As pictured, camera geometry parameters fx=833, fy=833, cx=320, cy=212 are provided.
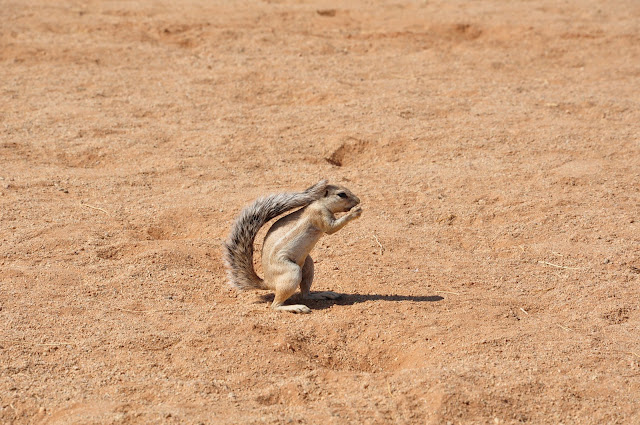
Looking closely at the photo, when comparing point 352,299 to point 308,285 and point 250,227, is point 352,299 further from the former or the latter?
point 250,227

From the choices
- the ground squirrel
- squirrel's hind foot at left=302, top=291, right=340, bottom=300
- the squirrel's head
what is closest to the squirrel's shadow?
squirrel's hind foot at left=302, top=291, right=340, bottom=300

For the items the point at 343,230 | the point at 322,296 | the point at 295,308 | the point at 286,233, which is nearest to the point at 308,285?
the point at 322,296

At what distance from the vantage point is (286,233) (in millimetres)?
5492

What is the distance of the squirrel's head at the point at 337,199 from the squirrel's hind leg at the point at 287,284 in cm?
46

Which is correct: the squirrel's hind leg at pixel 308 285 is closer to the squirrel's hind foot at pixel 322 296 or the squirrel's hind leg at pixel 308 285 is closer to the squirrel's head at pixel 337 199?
the squirrel's hind foot at pixel 322 296

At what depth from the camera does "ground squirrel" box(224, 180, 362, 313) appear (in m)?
5.45

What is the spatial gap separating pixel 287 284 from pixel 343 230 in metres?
1.55

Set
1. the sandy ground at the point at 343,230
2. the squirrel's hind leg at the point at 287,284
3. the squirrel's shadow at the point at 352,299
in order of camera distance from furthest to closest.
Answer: the squirrel's shadow at the point at 352,299 → the squirrel's hind leg at the point at 287,284 → the sandy ground at the point at 343,230

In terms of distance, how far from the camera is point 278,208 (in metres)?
5.53

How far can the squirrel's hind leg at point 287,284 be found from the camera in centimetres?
540

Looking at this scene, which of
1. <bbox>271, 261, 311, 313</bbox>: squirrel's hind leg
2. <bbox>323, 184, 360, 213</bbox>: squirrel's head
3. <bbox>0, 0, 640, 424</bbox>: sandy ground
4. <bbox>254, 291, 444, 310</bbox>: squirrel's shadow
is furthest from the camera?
<bbox>254, 291, 444, 310</bbox>: squirrel's shadow

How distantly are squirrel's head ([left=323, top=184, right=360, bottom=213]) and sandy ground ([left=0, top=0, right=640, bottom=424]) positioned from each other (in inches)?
25.8

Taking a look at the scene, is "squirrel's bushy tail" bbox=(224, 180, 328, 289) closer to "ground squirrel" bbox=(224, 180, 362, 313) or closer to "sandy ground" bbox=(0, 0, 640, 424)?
"ground squirrel" bbox=(224, 180, 362, 313)

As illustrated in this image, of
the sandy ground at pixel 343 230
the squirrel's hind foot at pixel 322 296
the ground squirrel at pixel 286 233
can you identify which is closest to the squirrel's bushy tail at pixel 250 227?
the ground squirrel at pixel 286 233
